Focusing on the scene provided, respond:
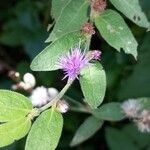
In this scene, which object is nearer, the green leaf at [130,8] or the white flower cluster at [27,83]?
the green leaf at [130,8]

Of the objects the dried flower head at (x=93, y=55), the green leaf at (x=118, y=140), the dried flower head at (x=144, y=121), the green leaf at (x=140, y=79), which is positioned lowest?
the green leaf at (x=118, y=140)

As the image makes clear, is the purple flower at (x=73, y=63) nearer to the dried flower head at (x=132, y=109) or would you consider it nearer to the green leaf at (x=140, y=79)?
the dried flower head at (x=132, y=109)

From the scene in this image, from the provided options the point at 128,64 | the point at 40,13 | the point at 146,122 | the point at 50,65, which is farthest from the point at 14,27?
the point at 50,65

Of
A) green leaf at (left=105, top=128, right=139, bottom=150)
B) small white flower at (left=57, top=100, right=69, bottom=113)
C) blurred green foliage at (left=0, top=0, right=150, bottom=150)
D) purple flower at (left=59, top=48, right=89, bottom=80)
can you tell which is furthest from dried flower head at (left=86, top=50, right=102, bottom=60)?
green leaf at (left=105, top=128, right=139, bottom=150)

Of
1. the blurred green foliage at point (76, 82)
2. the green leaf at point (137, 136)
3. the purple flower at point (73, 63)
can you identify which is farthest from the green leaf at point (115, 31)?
the green leaf at point (137, 136)

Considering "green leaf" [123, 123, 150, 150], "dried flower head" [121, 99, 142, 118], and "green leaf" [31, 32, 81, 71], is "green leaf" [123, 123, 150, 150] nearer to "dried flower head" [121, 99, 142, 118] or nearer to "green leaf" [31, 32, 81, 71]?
"dried flower head" [121, 99, 142, 118]

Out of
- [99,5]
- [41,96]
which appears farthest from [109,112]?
[99,5]

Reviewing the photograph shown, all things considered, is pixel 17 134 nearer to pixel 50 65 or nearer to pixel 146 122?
pixel 50 65
